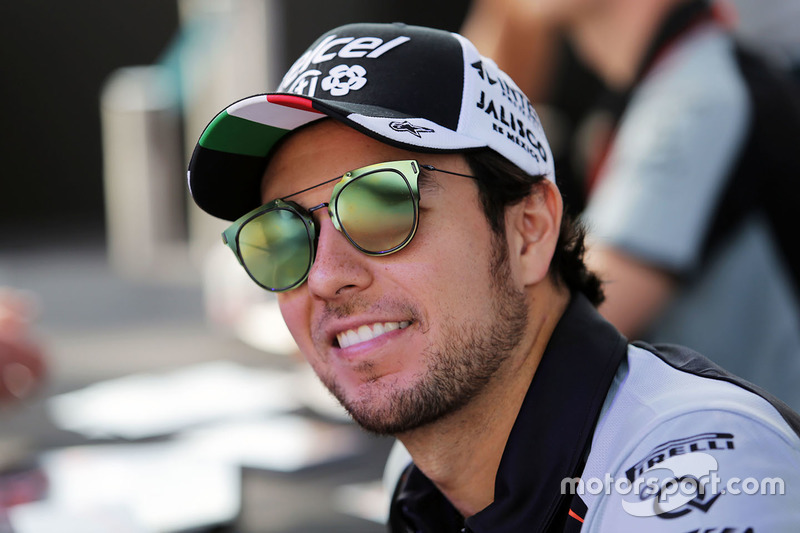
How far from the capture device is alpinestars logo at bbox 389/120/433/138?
1.39 meters

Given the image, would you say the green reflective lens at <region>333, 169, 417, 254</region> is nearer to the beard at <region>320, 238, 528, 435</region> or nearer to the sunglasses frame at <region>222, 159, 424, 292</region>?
the sunglasses frame at <region>222, 159, 424, 292</region>

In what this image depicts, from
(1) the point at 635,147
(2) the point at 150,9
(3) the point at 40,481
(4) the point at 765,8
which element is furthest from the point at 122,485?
(2) the point at 150,9

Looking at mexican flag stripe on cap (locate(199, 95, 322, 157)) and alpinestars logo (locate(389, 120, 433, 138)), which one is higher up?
alpinestars logo (locate(389, 120, 433, 138))

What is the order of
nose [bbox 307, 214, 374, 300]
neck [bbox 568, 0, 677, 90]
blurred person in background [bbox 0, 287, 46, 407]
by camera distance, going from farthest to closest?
blurred person in background [bbox 0, 287, 46, 407] → neck [bbox 568, 0, 677, 90] → nose [bbox 307, 214, 374, 300]

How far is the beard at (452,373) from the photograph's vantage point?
1.43 m

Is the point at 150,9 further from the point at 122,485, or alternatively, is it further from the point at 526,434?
the point at 526,434

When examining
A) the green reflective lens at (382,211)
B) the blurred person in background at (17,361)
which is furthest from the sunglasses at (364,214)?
the blurred person in background at (17,361)

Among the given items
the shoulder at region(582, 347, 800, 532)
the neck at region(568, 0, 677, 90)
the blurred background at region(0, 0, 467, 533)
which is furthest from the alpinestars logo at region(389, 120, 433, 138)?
the neck at region(568, 0, 677, 90)

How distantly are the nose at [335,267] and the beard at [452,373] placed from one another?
0.56 feet

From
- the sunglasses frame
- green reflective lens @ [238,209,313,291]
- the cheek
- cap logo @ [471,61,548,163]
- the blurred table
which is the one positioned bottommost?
the blurred table

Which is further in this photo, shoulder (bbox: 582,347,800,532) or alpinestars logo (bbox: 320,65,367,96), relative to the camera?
alpinestars logo (bbox: 320,65,367,96)

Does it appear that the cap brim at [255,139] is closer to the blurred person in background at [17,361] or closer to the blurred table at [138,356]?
the blurred table at [138,356]

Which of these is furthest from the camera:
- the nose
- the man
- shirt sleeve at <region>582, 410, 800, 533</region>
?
the nose

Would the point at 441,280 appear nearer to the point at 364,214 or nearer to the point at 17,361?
the point at 364,214
